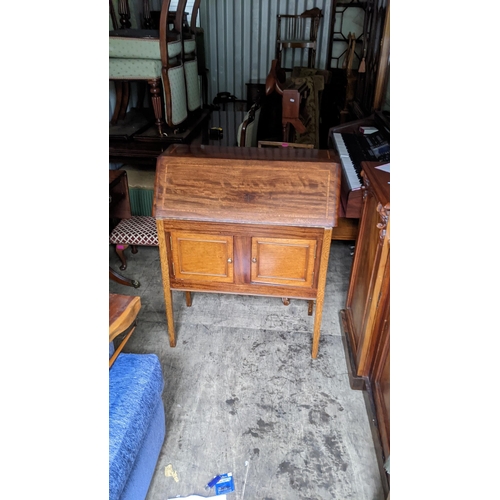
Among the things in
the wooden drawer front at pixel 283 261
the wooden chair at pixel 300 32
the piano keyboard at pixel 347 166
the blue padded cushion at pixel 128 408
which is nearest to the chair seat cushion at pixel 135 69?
the piano keyboard at pixel 347 166

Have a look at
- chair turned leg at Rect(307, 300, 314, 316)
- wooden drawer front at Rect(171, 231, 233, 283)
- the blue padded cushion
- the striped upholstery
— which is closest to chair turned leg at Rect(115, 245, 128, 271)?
wooden drawer front at Rect(171, 231, 233, 283)

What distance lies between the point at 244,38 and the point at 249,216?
481cm

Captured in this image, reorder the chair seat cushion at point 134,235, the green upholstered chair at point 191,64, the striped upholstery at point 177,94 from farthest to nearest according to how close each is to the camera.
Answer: the green upholstered chair at point 191,64, the striped upholstery at point 177,94, the chair seat cushion at point 134,235

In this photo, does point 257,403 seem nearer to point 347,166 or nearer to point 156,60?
point 347,166

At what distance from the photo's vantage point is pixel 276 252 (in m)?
1.75

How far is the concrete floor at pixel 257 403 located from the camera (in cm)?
147

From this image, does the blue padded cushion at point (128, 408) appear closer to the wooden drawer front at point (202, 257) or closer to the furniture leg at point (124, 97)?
the wooden drawer front at point (202, 257)

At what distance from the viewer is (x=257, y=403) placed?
1.79 m

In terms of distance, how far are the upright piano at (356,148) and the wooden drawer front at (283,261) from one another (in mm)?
647

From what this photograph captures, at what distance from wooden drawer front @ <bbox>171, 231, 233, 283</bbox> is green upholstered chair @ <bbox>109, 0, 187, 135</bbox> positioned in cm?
179

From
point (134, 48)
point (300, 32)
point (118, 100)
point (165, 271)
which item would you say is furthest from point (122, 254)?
point (300, 32)

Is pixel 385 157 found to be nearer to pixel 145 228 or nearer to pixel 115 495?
pixel 145 228

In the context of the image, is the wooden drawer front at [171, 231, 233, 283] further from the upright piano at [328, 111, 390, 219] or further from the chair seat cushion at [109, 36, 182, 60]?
the chair seat cushion at [109, 36, 182, 60]
